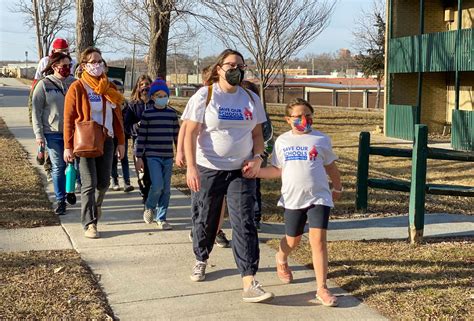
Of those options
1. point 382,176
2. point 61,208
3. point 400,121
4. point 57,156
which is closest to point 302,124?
point 57,156

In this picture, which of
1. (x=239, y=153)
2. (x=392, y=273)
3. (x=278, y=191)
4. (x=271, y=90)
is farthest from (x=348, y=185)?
(x=271, y=90)

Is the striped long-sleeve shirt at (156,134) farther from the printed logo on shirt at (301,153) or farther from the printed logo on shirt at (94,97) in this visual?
the printed logo on shirt at (301,153)

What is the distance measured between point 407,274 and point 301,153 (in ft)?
4.93

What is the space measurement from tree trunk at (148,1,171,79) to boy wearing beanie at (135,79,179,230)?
831 centimetres

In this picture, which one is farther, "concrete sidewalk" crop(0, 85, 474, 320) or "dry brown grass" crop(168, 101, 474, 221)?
"dry brown grass" crop(168, 101, 474, 221)

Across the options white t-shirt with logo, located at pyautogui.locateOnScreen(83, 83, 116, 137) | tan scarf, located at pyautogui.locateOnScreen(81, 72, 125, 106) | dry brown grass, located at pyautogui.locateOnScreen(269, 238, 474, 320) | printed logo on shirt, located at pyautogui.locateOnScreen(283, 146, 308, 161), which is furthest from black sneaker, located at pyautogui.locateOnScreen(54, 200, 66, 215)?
printed logo on shirt, located at pyautogui.locateOnScreen(283, 146, 308, 161)

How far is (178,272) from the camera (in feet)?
17.5

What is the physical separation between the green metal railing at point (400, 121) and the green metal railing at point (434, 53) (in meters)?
1.43

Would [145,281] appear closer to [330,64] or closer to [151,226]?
[151,226]

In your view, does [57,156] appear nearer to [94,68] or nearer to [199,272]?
[94,68]

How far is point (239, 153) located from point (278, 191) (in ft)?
15.1

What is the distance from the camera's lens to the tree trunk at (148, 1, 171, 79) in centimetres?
1505

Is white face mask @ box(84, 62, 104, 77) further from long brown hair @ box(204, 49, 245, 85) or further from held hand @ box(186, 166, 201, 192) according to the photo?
held hand @ box(186, 166, 201, 192)

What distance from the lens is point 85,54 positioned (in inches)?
248
